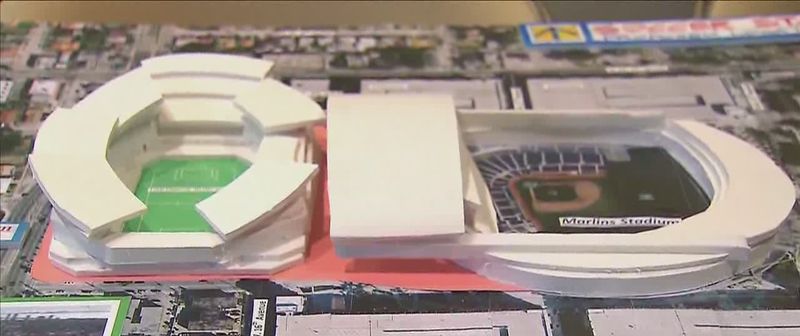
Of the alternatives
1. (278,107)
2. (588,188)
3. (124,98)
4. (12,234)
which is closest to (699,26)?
(588,188)

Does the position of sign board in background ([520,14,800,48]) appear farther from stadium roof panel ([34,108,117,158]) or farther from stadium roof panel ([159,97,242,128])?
stadium roof panel ([34,108,117,158])

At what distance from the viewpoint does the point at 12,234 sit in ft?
2.53

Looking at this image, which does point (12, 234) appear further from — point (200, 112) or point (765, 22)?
point (765, 22)

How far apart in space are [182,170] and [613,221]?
323 millimetres

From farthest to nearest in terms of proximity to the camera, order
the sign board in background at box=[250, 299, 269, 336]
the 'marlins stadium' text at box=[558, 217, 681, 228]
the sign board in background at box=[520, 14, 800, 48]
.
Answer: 1. the sign board in background at box=[520, 14, 800, 48]
2. the 'marlins stadium' text at box=[558, 217, 681, 228]
3. the sign board in background at box=[250, 299, 269, 336]

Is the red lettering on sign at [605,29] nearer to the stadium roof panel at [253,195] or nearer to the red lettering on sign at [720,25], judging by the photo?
the red lettering on sign at [720,25]

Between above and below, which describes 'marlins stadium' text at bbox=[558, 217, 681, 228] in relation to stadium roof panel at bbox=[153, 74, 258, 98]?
below

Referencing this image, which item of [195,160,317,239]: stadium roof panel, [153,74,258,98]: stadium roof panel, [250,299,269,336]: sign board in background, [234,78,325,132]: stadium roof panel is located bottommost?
[250,299,269,336]: sign board in background

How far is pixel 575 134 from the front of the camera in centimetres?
89

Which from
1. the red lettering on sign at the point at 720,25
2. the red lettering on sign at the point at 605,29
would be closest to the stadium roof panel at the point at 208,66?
the red lettering on sign at the point at 605,29

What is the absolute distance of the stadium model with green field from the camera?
80cm

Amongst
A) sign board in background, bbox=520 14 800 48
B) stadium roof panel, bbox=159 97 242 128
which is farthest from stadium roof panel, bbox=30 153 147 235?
sign board in background, bbox=520 14 800 48

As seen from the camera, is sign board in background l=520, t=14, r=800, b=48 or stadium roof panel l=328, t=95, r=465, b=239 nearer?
stadium roof panel l=328, t=95, r=465, b=239

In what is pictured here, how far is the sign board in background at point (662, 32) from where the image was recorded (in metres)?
1.03
